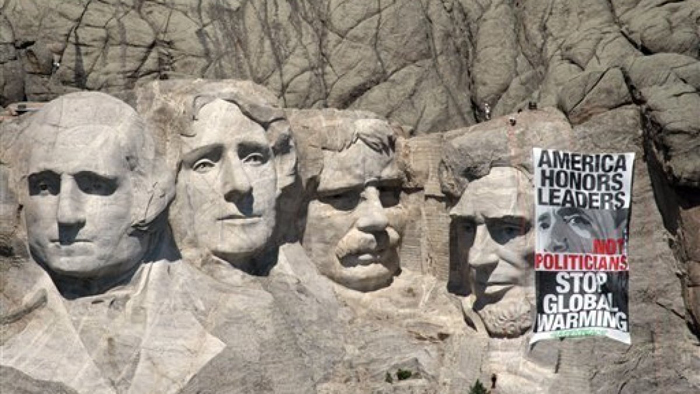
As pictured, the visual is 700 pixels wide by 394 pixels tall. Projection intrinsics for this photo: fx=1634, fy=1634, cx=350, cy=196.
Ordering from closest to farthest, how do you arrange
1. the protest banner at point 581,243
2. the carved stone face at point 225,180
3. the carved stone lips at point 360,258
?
Result: 1. the carved stone face at point 225,180
2. the protest banner at point 581,243
3. the carved stone lips at point 360,258

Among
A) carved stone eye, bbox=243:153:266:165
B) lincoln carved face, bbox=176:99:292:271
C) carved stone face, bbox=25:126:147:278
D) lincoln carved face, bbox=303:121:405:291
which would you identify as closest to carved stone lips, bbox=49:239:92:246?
carved stone face, bbox=25:126:147:278

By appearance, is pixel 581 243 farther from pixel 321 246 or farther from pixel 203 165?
pixel 203 165

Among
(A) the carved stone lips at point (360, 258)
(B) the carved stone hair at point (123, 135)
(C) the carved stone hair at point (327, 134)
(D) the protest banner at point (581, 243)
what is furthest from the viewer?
(A) the carved stone lips at point (360, 258)

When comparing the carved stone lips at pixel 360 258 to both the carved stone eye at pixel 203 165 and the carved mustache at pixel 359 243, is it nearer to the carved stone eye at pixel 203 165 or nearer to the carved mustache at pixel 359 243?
the carved mustache at pixel 359 243

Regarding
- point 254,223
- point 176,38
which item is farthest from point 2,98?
point 254,223

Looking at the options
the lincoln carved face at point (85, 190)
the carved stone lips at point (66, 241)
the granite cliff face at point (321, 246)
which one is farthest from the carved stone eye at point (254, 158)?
the carved stone lips at point (66, 241)

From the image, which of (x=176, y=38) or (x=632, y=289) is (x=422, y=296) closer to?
(x=632, y=289)

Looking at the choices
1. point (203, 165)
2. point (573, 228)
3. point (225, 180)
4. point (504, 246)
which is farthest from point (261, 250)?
point (573, 228)
